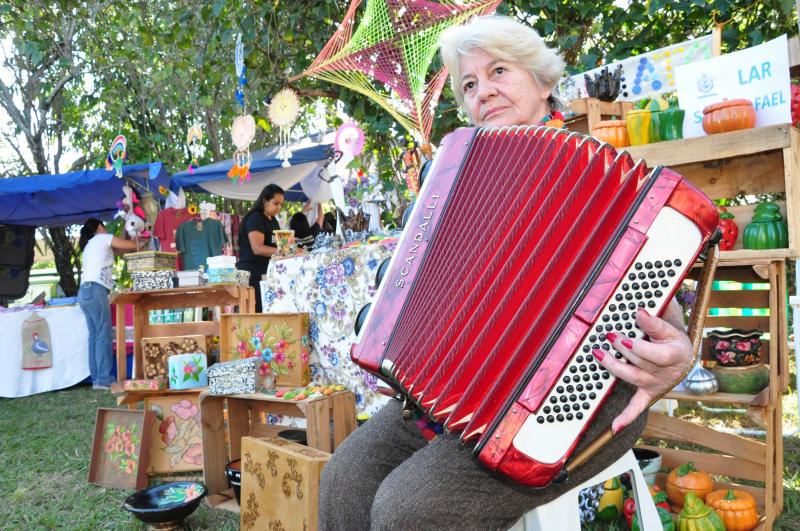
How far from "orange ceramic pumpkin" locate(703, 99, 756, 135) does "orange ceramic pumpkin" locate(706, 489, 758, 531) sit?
1189 millimetres

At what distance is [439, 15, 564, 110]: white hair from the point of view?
4.94 ft

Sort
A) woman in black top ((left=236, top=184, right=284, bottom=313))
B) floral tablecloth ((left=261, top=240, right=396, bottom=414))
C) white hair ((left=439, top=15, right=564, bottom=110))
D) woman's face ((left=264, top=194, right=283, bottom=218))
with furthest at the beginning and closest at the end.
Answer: woman's face ((left=264, top=194, right=283, bottom=218)), woman in black top ((left=236, top=184, right=284, bottom=313)), floral tablecloth ((left=261, top=240, right=396, bottom=414)), white hair ((left=439, top=15, right=564, bottom=110))

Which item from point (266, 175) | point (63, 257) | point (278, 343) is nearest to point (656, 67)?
point (278, 343)

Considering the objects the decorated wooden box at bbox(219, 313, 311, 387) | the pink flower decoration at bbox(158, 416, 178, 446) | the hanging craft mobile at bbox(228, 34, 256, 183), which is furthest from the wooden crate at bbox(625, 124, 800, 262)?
the hanging craft mobile at bbox(228, 34, 256, 183)

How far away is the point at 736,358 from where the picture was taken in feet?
6.69

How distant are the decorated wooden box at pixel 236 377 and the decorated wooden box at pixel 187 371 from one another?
1.32 feet

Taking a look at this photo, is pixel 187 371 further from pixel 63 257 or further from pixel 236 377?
pixel 63 257

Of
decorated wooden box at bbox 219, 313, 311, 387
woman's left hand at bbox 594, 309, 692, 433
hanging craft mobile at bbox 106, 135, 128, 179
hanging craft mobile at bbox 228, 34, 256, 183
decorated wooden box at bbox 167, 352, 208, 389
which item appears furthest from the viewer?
hanging craft mobile at bbox 106, 135, 128, 179

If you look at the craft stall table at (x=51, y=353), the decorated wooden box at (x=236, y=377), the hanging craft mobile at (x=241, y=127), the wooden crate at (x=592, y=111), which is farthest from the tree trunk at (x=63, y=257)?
the wooden crate at (x=592, y=111)

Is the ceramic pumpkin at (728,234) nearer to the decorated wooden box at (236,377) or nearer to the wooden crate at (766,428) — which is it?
the wooden crate at (766,428)

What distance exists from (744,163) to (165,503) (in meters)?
2.47

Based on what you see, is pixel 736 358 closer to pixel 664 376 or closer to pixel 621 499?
pixel 621 499

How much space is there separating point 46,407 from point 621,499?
4600 millimetres

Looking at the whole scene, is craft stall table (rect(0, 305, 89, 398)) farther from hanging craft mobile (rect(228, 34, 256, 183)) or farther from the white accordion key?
the white accordion key
